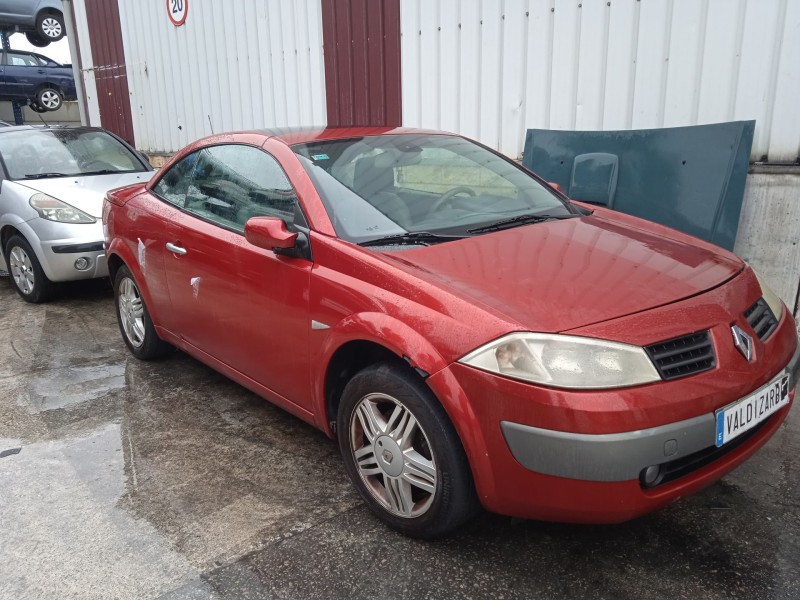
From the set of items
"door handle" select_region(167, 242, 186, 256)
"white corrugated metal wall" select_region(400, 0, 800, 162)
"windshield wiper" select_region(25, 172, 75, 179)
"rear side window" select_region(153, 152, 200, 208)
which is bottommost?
"door handle" select_region(167, 242, 186, 256)

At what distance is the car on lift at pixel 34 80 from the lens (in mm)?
16469

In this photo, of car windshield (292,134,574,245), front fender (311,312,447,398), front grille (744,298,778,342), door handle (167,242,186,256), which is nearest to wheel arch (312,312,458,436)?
front fender (311,312,447,398)

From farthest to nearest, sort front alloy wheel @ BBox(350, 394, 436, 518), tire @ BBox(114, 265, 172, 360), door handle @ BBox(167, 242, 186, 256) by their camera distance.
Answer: tire @ BBox(114, 265, 172, 360), door handle @ BBox(167, 242, 186, 256), front alloy wheel @ BBox(350, 394, 436, 518)

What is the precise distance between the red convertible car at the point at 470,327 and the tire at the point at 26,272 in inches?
110

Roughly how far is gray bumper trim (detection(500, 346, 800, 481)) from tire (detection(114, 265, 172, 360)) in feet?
9.45

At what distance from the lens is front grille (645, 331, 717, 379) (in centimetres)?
202

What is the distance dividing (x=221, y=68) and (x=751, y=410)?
832 centimetres

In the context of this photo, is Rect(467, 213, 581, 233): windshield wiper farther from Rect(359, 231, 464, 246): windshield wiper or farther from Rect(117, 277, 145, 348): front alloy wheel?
Rect(117, 277, 145, 348): front alloy wheel

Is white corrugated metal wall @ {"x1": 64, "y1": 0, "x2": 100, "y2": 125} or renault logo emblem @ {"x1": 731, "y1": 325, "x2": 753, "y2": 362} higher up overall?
white corrugated metal wall @ {"x1": 64, "y1": 0, "x2": 100, "y2": 125}

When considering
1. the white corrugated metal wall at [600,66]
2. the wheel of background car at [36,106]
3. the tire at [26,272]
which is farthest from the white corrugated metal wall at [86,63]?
the white corrugated metal wall at [600,66]

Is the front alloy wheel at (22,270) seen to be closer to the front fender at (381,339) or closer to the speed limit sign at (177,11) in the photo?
the front fender at (381,339)

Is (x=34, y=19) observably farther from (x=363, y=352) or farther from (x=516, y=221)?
(x=363, y=352)

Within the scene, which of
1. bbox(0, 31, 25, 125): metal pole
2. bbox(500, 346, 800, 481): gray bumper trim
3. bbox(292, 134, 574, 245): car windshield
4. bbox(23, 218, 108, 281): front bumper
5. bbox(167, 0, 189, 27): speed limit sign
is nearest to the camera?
bbox(500, 346, 800, 481): gray bumper trim

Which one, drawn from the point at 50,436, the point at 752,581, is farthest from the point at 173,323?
the point at 752,581
